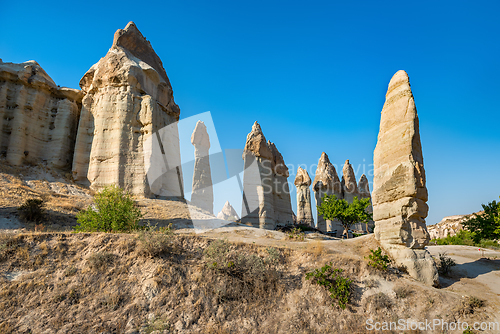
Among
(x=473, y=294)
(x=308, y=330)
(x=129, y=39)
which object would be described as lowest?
(x=308, y=330)

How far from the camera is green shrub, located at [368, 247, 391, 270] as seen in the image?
9.29 metres

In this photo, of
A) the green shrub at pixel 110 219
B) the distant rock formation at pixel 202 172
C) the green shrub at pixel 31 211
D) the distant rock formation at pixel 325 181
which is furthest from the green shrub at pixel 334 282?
the distant rock formation at pixel 325 181

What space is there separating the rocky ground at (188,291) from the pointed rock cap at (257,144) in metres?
20.1

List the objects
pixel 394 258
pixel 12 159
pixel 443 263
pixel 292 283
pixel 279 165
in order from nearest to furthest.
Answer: pixel 292 283
pixel 394 258
pixel 443 263
pixel 12 159
pixel 279 165

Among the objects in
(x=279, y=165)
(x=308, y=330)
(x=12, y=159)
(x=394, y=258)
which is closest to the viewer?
(x=308, y=330)

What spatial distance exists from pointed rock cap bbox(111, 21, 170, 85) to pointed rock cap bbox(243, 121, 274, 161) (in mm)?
10134

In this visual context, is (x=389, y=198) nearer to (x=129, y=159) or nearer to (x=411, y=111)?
(x=411, y=111)

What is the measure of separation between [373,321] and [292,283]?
2296 mm

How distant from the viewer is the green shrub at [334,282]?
27.0 feet

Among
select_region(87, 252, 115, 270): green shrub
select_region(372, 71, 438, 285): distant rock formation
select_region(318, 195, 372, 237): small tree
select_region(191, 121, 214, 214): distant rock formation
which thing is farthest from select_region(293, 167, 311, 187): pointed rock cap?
select_region(87, 252, 115, 270): green shrub

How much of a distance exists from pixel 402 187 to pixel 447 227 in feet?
113

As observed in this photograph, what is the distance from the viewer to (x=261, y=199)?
27.9 metres

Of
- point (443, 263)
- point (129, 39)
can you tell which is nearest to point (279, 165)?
point (129, 39)

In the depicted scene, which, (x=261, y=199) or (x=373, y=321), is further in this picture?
(x=261, y=199)
